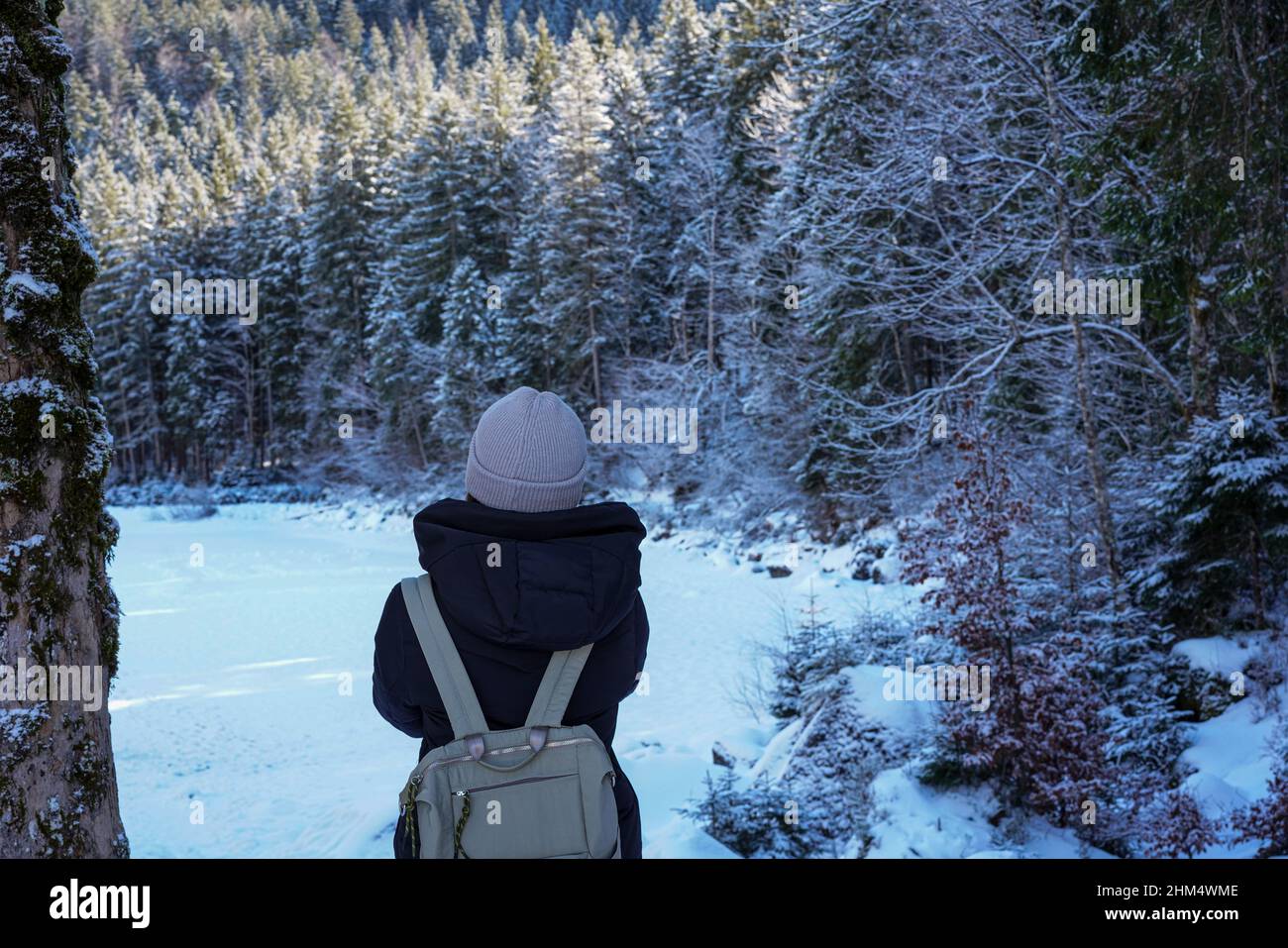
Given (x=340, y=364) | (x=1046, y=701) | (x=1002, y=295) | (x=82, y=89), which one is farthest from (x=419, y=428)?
(x=82, y=89)

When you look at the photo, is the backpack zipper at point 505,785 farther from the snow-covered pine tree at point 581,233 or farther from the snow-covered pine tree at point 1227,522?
the snow-covered pine tree at point 581,233

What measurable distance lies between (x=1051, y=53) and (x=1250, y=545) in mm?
5453

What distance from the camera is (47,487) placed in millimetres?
3168

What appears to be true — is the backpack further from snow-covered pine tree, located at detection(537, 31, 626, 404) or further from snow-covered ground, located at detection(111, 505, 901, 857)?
snow-covered pine tree, located at detection(537, 31, 626, 404)

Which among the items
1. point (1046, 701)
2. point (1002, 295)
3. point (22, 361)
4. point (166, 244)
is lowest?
point (1046, 701)

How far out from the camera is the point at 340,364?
4241 cm

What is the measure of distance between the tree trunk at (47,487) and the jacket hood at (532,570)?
174cm

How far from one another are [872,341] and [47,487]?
16.7m

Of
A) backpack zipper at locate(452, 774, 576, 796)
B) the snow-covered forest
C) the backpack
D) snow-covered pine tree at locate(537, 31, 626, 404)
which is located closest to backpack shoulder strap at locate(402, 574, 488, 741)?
the backpack

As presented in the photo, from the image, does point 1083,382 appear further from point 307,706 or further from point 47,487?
point 47,487

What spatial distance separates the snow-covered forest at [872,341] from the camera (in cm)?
695

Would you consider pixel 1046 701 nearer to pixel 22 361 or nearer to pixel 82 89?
pixel 22 361

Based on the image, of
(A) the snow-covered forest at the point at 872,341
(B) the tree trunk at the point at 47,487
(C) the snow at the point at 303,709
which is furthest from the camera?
(C) the snow at the point at 303,709

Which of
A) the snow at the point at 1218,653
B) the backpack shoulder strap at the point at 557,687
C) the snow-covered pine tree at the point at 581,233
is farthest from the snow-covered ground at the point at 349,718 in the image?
the snow-covered pine tree at the point at 581,233
